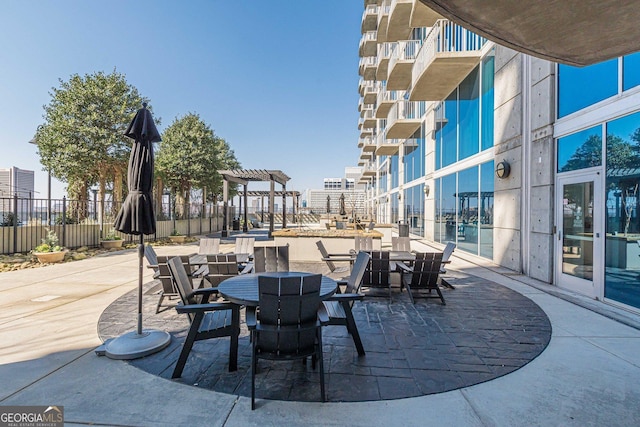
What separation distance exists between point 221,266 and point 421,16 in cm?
1110

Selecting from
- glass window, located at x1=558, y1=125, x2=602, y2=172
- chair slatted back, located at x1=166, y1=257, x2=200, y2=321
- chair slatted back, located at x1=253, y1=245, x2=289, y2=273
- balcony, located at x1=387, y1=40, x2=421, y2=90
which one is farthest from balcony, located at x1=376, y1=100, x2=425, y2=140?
chair slatted back, located at x1=166, y1=257, x2=200, y2=321

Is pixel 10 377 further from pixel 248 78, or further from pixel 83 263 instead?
pixel 248 78

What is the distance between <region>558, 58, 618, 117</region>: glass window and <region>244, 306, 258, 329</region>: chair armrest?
6.51 metres

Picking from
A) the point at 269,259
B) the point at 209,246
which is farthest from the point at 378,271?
the point at 209,246

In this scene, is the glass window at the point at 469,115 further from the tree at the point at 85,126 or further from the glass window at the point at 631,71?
the tree at the point at 85,126

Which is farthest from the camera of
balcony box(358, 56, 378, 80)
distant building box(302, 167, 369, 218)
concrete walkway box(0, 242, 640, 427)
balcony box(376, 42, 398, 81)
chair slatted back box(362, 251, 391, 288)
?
distant building box(302, 167, 369, 218)

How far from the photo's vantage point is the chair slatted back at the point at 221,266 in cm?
471

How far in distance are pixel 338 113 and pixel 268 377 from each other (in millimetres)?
32756

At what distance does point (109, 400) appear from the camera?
7.86 feet

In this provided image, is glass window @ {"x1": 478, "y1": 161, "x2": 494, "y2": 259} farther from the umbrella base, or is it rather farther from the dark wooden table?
the umbrella base

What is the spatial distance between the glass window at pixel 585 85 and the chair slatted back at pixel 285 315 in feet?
20.2

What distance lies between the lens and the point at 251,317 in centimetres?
263

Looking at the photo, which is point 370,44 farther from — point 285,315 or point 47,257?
point 285,315

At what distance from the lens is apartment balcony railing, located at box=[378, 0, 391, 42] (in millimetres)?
14204
